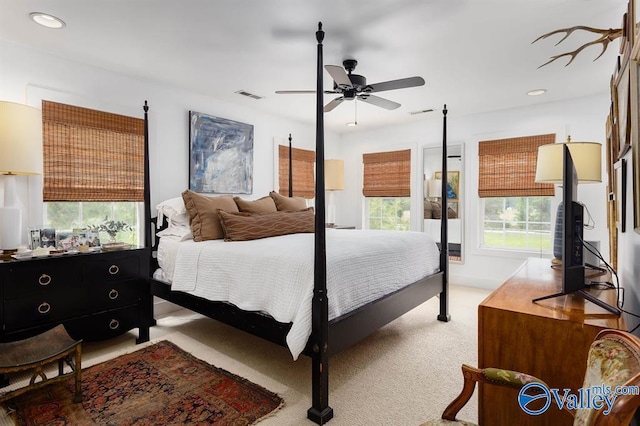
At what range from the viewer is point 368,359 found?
2729 millimetres

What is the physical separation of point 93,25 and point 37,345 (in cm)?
222

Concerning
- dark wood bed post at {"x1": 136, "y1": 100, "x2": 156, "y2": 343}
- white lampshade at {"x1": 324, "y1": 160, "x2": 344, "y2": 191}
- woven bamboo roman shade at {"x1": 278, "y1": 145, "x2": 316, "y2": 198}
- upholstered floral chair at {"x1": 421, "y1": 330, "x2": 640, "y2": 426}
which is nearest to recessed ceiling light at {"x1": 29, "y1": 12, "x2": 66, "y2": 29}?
dark wood bed post at {"x1": 136, "y1": 100, "x2": 156, "y2": 343}

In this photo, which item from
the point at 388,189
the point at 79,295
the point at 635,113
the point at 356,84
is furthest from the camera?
the point at 388,189

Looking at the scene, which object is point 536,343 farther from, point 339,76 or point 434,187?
point 434,187

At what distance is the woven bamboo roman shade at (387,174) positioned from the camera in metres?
5.62

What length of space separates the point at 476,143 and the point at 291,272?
398cm

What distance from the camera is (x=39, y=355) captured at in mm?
2100

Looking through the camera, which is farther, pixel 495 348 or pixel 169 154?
pixel 169 154

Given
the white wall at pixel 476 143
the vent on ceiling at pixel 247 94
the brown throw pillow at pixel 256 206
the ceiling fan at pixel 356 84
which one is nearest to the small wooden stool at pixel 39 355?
the brown throw pillow at pixel 256 206

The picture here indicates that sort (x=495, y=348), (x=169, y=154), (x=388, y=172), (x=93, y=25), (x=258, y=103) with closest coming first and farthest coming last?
1. (x=495, y=348)
2. (x=93, y=25)
3. (x=169, y=154)
4. (x=258, y=103)
5. (x=388, y=172)

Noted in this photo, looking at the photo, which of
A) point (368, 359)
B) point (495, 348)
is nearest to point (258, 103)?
point (368, 359)

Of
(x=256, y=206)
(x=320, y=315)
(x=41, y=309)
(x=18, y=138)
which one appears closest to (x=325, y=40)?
(x=256, y=206)

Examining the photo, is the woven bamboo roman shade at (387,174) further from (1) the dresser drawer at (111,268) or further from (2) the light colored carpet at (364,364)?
(1) the dresser drawer at (111,268)

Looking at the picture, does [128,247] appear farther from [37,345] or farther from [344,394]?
[344,394]
